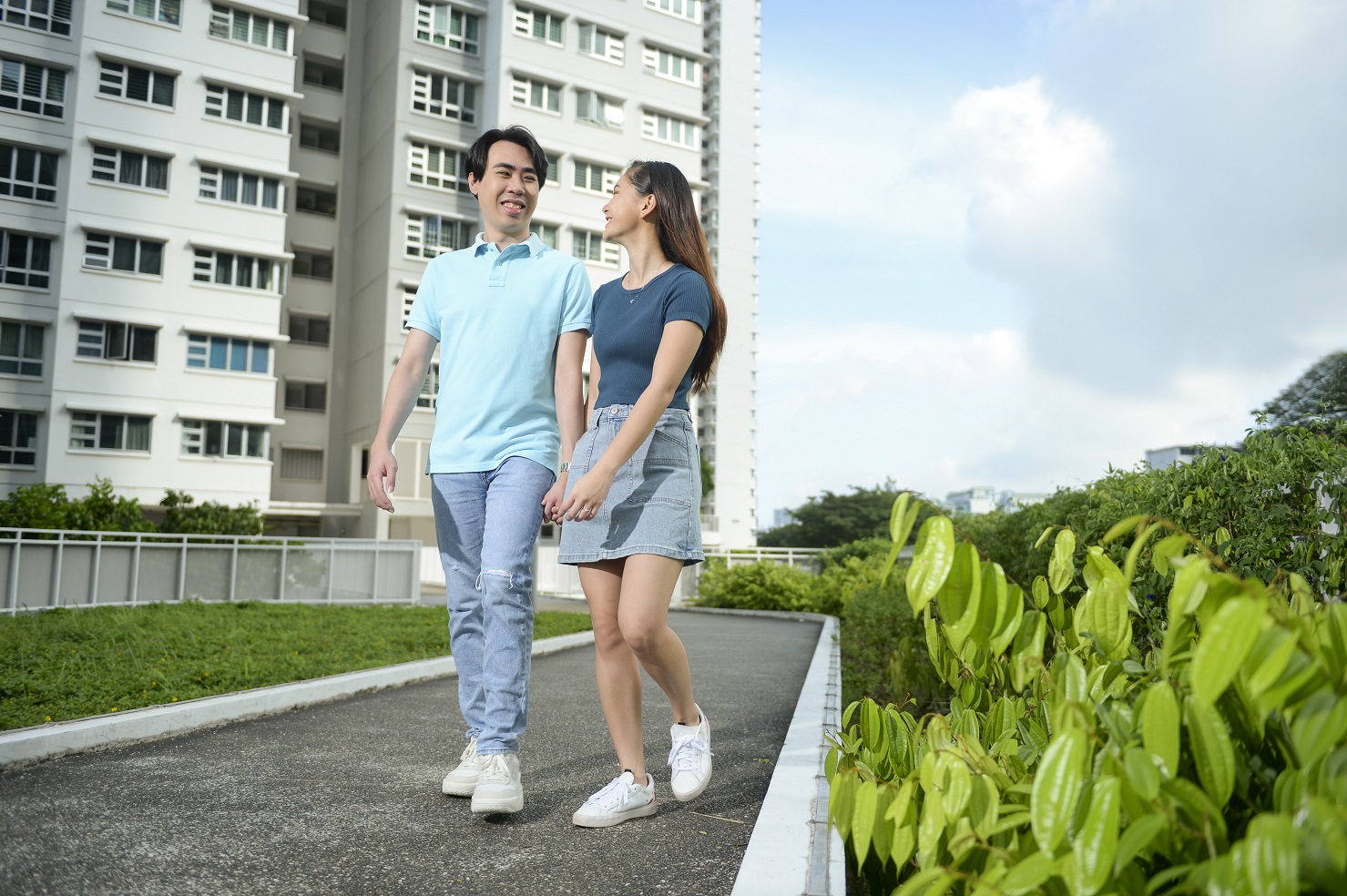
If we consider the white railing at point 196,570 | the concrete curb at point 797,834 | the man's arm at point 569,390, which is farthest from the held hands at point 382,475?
the white railing at point 196,570

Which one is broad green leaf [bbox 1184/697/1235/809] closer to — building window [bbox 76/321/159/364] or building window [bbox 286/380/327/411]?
building window [bbox 76/321/159/364]

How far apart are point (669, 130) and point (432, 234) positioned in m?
11.0

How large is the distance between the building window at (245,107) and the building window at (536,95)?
8.86 metres

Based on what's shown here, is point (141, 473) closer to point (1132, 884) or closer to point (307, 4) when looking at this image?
point (307, 4)

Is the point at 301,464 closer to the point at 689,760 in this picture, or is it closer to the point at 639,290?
the point at 639,290

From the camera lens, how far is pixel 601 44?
3944cm

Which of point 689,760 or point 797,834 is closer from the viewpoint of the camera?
point 797,834

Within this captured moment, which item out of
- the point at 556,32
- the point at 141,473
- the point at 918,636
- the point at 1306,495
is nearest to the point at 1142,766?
the point at 1306,495

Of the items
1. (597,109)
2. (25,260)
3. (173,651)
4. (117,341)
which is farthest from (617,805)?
(597,109)

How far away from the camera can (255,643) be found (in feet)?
28.7

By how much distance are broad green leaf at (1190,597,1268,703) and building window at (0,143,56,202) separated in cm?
3370

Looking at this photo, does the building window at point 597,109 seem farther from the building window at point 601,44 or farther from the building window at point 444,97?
the building window at point 444,97

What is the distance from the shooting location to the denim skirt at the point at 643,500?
3238 millimetres

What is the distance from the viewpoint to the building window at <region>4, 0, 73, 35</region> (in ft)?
92.4
